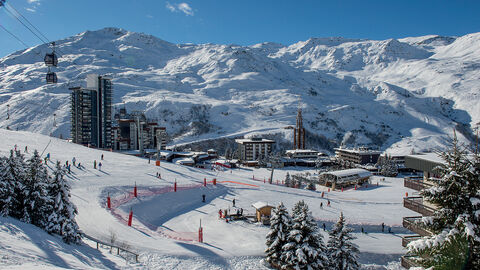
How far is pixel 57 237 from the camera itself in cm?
1479

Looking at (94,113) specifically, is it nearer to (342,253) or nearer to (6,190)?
(6,190)

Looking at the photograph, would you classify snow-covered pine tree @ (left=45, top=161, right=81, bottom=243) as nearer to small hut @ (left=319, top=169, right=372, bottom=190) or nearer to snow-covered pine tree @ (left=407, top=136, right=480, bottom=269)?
snow-covered pine tree @ (left=407, top=136, right=480, bottom=269)

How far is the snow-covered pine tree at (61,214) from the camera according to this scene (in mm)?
A: 14719

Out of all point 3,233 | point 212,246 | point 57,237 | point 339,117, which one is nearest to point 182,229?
point 212,246

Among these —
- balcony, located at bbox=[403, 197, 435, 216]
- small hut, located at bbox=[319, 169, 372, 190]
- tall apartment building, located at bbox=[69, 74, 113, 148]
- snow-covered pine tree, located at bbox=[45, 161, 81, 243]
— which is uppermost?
tall apartment building, located at bbox=[69, 74, 113, 148]

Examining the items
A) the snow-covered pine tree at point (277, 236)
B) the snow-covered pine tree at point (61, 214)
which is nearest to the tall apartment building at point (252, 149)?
the snow-covered pine tree at point (277, 236)

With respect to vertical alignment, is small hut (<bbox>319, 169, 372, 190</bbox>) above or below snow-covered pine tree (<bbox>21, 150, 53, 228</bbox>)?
below

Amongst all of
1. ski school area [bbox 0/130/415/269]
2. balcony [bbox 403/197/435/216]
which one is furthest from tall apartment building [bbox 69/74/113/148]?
balcony [bbox 403/197/435/216]

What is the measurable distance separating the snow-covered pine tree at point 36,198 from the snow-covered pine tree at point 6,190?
0.54 m

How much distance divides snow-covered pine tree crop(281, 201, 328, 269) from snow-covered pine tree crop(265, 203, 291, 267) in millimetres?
420

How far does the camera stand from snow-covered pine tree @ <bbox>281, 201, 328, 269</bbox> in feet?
50.0

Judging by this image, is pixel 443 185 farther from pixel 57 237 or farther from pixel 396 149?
pixel 396 149

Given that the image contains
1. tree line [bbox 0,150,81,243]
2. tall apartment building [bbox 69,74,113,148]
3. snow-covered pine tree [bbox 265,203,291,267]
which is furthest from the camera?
tall apartment building [bbox 69,74,113,148]

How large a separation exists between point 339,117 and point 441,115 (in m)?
78.3
